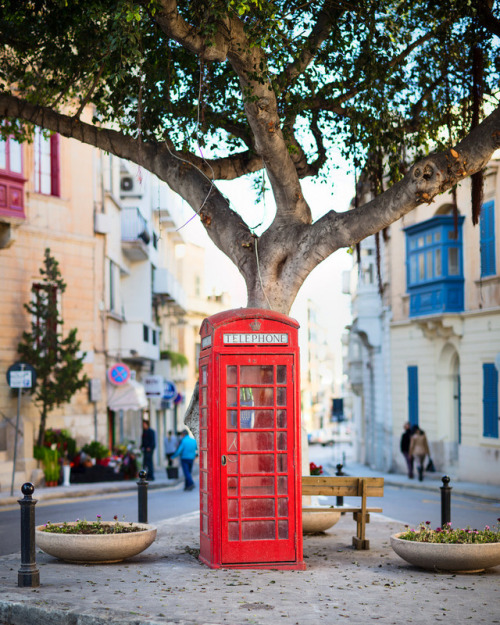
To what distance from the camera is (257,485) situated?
429 inches

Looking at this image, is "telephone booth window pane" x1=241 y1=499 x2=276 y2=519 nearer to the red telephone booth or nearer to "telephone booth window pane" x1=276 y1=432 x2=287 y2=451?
the red telephone booth

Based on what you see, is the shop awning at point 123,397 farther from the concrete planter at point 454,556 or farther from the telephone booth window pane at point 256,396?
the concrete planter at point 454,556

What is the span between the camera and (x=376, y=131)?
15.1m

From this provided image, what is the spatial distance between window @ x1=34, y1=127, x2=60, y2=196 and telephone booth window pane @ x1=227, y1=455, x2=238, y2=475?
20688 millimetres

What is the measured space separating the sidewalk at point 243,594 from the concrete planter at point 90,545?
0.12 m

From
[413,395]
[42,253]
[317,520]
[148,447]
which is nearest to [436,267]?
[413,395]

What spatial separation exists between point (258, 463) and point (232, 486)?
373 mm

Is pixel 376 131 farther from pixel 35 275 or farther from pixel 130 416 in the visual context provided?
pixel 130 416

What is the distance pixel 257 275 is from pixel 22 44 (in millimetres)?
5997

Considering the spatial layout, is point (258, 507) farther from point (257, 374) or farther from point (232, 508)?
point (257, 374)

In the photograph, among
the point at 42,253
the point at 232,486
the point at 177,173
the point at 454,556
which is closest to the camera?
the point at 454,556

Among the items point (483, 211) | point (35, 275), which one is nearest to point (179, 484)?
point (35, 275)

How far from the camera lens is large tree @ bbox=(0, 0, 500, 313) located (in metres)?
11.6

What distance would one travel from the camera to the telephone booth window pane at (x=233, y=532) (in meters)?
10.8
